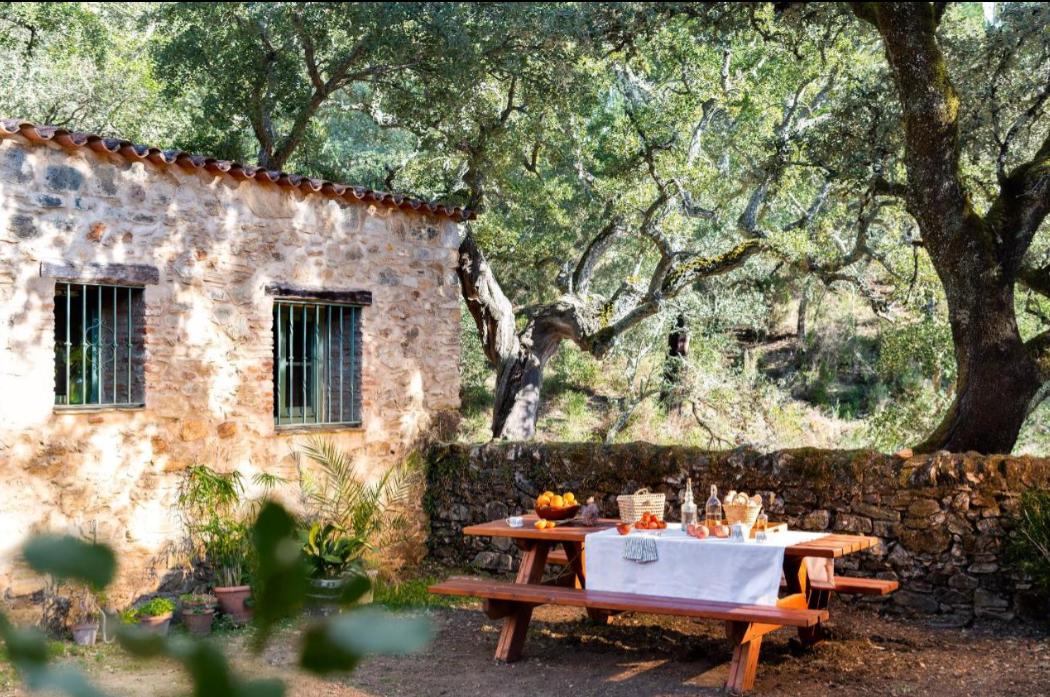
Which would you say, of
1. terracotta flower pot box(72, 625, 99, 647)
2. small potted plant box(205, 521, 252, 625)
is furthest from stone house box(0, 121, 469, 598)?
terracotta flower pot box(72, 625, 99, 647)

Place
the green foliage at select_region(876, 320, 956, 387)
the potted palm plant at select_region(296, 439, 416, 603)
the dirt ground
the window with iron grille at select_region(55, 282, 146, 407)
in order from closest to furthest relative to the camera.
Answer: the dirt ground < the window with iron grille at select_region(55, 282, 146, 407) < the potted palm plant at select_region(296, 439, 416, 603) < the green foliage at select_region(876, 320, 956, 387)

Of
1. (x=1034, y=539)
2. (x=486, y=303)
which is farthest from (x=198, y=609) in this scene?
(x=486, y=303)

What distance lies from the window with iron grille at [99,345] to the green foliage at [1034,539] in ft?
18.8

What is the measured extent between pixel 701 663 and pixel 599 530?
38.1 inches

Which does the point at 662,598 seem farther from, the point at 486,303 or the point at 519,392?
the point at 519,392

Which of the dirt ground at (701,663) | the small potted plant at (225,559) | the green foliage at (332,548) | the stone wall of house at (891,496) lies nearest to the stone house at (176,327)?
the small potted plant at (225,559)

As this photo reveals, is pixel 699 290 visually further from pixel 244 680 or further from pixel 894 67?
pixel 244 680

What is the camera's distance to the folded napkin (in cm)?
593

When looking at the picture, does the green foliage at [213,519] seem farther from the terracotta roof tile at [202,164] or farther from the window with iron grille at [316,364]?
the terracotta roof tile at [202,164]

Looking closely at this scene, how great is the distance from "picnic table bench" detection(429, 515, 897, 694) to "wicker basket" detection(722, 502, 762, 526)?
292 mm

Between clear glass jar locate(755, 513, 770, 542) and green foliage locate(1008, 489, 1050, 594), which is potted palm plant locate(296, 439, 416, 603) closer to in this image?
clear glass jar locate(755, 513, 770, 542)

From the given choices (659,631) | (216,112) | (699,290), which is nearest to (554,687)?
(659,631)

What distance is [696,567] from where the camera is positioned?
19.0ft

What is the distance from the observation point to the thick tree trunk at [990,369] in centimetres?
753
